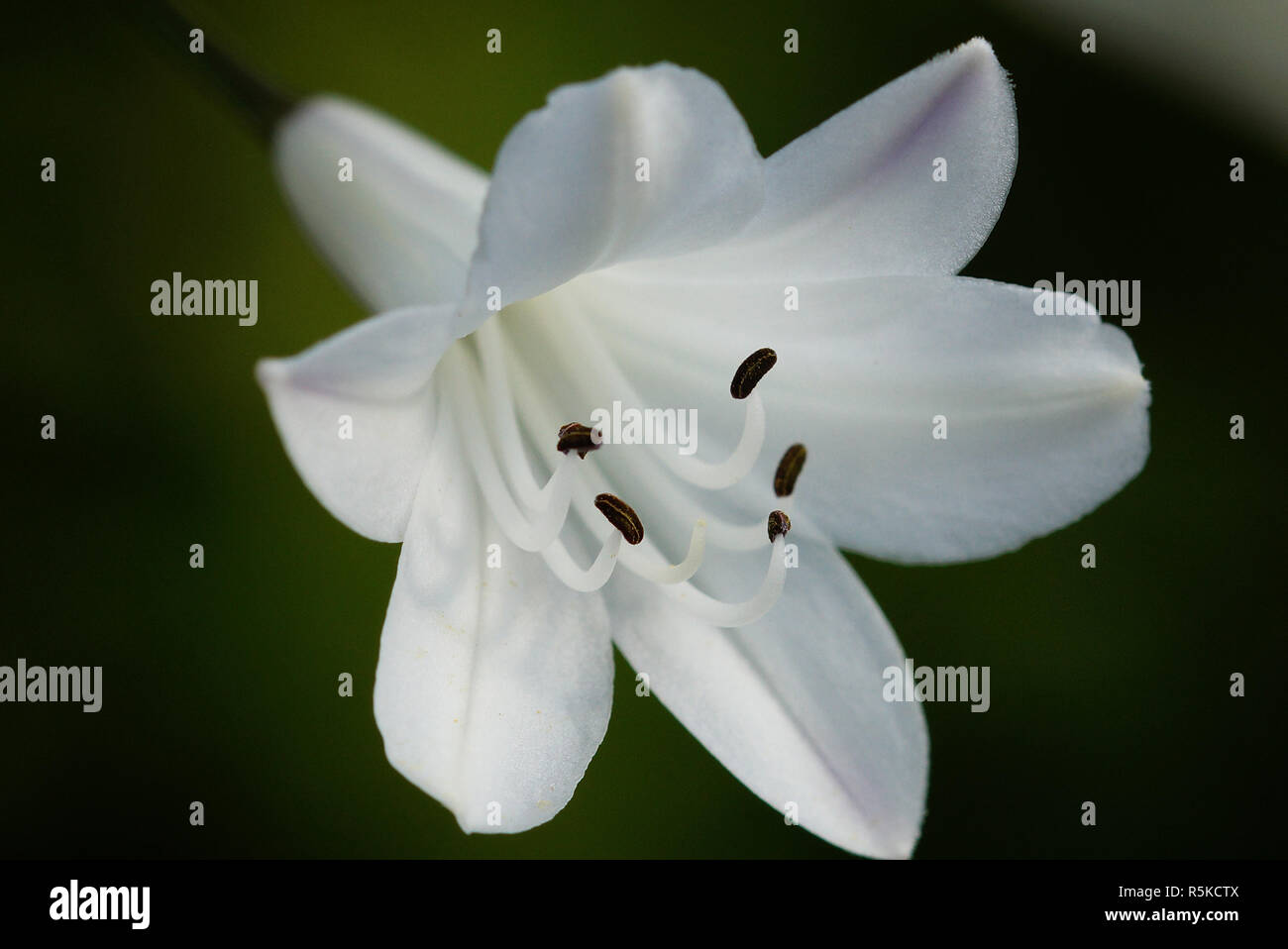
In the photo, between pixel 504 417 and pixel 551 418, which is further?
pixel 551 418

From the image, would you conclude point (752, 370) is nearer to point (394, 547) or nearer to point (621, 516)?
point (621, 516)

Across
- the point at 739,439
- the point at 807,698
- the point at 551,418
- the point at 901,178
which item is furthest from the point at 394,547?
the point at 901,178

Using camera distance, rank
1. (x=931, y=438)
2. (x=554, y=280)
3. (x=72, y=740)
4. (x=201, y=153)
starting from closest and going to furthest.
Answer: (x=554, y=280), (x=931, y=438), (x=72, y=740), (x=201, y=153)

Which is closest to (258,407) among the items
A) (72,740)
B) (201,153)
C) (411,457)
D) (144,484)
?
(144,484)

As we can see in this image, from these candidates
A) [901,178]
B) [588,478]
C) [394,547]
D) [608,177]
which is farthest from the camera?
[394,547]

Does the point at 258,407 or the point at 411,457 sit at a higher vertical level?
the point at 258,407
